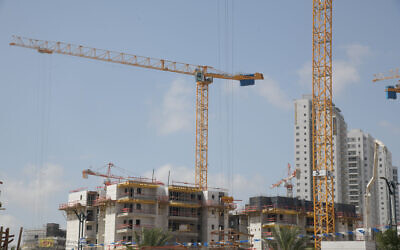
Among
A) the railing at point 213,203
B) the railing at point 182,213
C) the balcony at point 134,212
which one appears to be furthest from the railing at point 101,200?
the railing at point 213,203

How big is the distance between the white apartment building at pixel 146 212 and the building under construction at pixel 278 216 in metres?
5.19

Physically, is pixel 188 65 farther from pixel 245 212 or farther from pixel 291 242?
pixel 291 242

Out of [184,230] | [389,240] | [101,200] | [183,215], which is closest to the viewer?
[389,240]

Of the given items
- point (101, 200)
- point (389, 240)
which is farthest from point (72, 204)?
point (389, 240)

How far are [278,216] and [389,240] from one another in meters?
44.6

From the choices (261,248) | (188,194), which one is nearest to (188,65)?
(188,194)

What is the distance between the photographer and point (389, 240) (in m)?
72.8

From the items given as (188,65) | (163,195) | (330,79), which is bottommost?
(163,195)

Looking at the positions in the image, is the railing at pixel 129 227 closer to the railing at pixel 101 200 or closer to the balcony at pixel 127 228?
the balcony at pixel 127 228

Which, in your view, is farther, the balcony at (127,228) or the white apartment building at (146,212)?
the white apartment building at (146,212)

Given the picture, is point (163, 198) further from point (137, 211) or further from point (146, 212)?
point (137, 211)

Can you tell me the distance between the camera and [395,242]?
7238 cm

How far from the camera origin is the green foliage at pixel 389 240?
236ft

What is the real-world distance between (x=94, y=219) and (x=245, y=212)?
1079 inches
